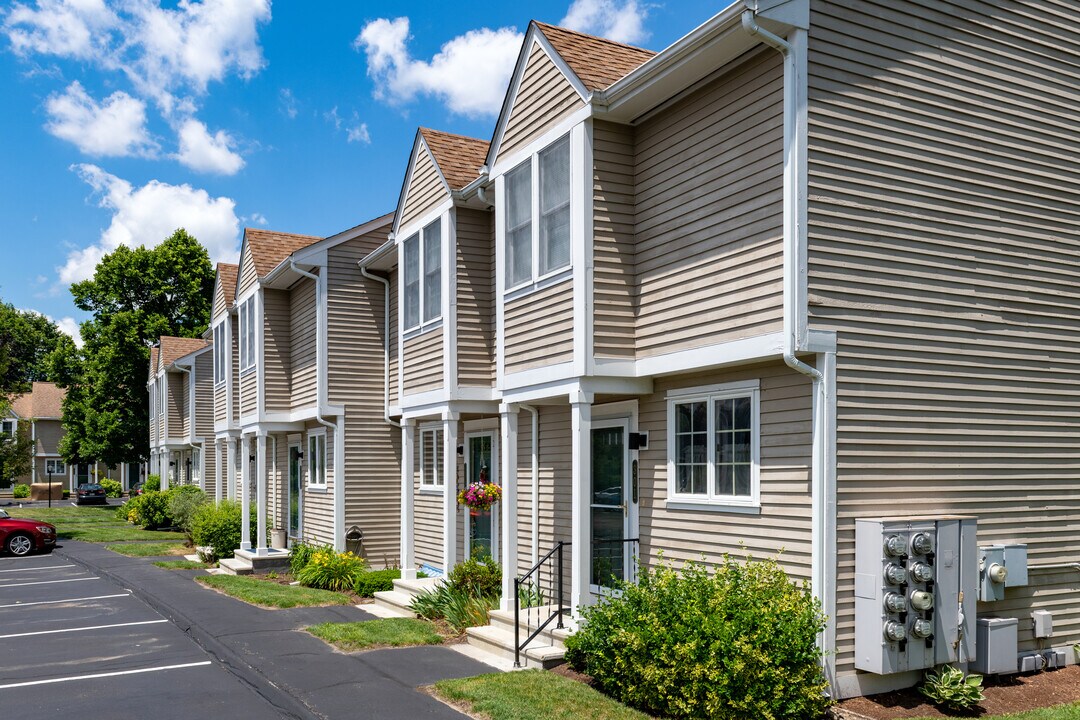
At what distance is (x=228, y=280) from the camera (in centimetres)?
2666

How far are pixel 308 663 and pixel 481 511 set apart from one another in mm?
4431

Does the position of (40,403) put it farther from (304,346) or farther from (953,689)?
(953,689)

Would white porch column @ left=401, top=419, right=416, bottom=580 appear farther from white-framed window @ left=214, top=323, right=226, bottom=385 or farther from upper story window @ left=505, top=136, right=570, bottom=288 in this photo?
white-framed window @ left=214, top=323, right=226, bottom=385

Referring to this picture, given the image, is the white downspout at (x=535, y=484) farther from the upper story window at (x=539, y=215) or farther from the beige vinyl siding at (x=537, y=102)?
the beige vinyl siding at (x=537, y=102)

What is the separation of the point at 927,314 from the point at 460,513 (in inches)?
377

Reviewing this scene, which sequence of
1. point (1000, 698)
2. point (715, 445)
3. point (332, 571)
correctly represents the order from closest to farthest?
point (1000, 698), point (715, 445), point (332, 571)

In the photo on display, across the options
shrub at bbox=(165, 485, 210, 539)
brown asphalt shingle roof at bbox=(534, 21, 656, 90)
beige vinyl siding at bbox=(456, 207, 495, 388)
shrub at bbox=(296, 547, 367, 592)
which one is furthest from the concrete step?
shrub at bbox=(165, 485, 210, 539)

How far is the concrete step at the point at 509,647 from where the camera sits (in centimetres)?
1029

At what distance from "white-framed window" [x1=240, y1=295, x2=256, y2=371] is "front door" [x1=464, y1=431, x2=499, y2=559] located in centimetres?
951

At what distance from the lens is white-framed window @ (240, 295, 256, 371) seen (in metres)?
23.5

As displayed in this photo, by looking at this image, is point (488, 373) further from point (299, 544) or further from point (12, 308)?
point (12, 308)

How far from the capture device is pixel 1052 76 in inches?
402

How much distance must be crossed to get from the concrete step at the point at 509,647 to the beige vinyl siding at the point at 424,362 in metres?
4.53

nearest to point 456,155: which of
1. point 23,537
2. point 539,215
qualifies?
point 539,215
